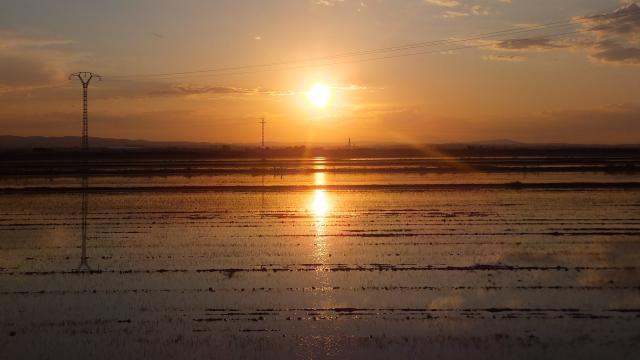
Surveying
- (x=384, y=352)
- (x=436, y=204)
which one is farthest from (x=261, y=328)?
(x=436, y=204)

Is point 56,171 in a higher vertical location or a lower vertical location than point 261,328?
higher

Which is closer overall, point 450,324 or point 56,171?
point 450,324

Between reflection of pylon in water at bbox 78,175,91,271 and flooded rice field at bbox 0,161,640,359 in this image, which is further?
reflection of pylon in water at bbox 78,175,91,271

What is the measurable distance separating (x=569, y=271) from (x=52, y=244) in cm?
1110

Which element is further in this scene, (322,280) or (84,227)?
(84,227)

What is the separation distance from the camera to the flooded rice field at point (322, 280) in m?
7.76

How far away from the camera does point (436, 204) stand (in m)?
22.0

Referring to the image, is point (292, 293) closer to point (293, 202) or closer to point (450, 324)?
point (450, 324)

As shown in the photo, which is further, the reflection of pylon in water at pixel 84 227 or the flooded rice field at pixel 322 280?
the reflection of pylon in water at pixel 84 227

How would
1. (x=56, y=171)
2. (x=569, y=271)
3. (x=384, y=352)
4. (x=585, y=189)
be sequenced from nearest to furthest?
(x=384, y=352)
(x=569, y=271)
(x=585, y=189)
(x=56, y=171)

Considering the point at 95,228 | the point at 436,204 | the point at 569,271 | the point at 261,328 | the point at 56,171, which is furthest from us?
the point at 56,171

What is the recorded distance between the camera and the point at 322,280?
1077 cm

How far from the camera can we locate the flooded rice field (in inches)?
306

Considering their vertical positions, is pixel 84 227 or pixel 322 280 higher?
pixel 84 227
